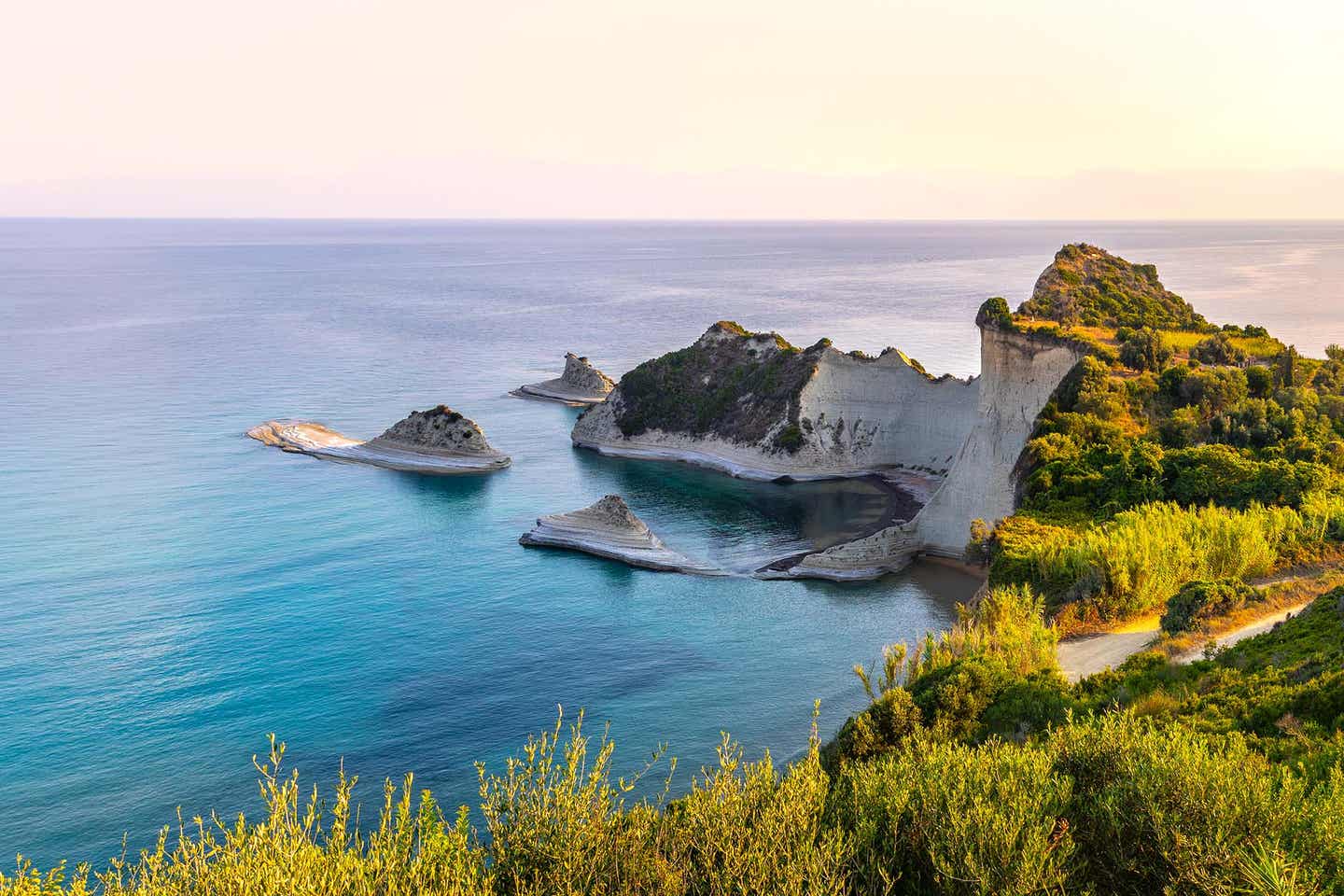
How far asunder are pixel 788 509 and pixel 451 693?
1290 inches

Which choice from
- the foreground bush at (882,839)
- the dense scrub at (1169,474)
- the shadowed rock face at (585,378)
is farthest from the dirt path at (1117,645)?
the shadowed rock face at (585,378)

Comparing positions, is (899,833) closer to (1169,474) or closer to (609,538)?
(1169,474)

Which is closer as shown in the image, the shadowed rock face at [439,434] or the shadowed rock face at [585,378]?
the shadowed rock face at [439,434]

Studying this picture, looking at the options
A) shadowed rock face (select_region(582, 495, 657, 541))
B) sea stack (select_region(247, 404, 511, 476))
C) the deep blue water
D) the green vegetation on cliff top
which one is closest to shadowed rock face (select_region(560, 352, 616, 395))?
the deep blue water

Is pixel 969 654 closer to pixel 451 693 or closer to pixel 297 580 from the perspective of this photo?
pixel 451 693

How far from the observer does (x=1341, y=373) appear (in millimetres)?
54656

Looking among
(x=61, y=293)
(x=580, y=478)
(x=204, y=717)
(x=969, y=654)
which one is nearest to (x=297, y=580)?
(x=204, y=717)

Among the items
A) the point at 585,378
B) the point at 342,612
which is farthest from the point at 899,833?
the point at 585,378

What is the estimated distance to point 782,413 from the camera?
78438 millimetres

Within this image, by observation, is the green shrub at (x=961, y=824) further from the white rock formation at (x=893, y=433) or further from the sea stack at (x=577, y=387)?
the sea stack at (x=577, y=387)

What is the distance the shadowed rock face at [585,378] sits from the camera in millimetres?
102688

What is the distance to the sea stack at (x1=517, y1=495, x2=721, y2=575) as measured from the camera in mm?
56375

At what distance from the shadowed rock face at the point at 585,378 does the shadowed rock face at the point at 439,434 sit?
24458 mm

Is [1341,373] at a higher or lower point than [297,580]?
higher
